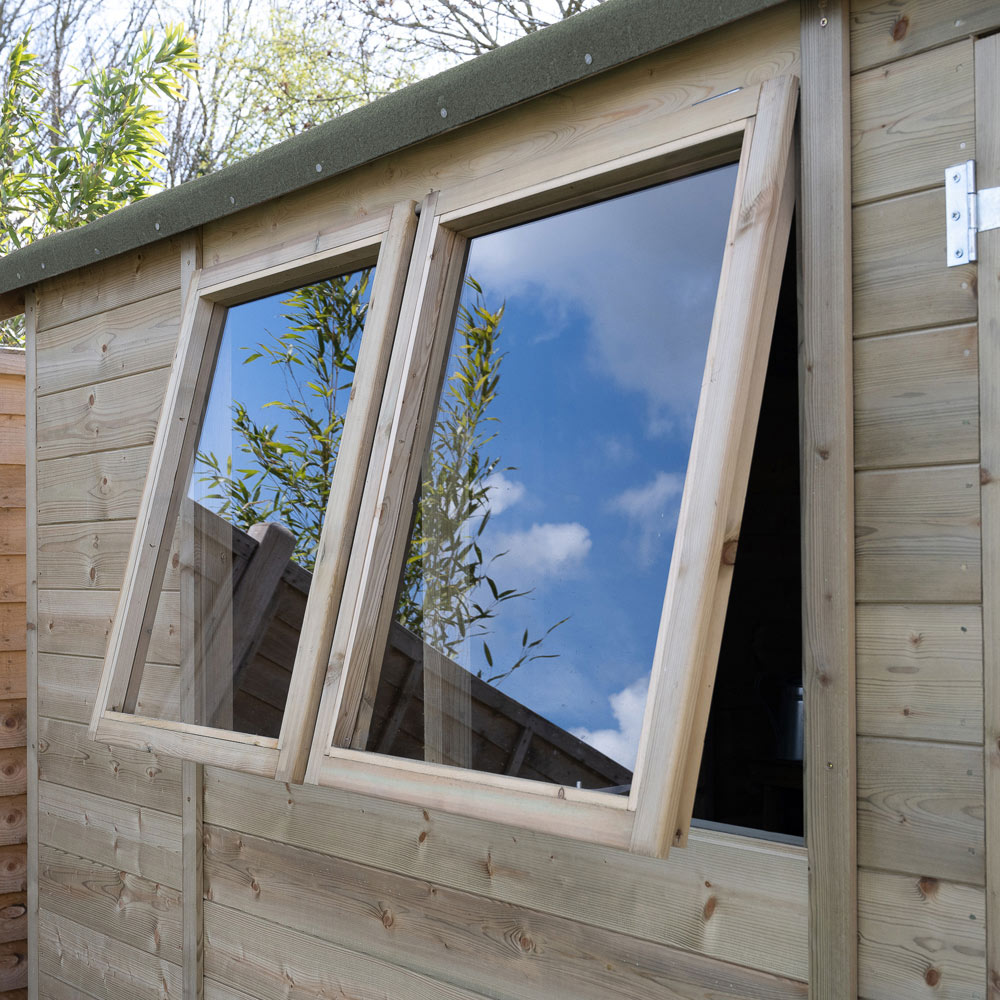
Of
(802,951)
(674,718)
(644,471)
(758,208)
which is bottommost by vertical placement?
(802,951)

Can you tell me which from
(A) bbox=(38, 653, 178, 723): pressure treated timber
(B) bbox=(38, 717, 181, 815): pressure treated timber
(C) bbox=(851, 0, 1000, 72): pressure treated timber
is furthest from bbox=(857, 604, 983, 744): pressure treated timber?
(A) bbox=(38, 653, 178, 723): pressure treated timber

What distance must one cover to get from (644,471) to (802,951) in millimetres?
711

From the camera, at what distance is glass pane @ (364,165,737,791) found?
1.57 m

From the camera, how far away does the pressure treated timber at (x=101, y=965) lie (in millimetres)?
2410

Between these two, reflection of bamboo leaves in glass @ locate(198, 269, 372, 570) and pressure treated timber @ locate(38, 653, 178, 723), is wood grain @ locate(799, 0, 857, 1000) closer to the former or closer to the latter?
reflection of bamboo leaves in glass @ locate(198, 269, 372, 570)

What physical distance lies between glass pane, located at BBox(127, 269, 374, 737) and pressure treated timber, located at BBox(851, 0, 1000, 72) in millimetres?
965

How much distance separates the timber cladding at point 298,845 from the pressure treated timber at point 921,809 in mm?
140

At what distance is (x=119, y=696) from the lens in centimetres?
214

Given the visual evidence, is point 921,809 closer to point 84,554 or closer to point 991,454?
point 991,454

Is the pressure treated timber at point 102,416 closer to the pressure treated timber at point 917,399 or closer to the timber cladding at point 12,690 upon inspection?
the timber cladding at point 12,690

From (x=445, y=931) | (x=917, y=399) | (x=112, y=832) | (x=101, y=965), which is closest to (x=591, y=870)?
(x=445, y=931)

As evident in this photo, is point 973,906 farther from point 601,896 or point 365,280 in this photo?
point 365,280

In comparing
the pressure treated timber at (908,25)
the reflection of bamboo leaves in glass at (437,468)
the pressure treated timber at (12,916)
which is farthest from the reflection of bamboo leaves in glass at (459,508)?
the pressure treated timber at (12,916)

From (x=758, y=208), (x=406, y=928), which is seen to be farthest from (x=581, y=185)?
(x=406, y=928)
